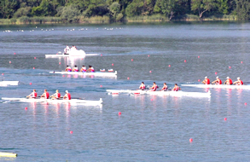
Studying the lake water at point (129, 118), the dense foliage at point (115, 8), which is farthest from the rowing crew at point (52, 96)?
the dense foliage at point (115, 8)

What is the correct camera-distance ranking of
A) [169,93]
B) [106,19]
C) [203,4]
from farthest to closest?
[203,4]
[106,19]
[169,93]

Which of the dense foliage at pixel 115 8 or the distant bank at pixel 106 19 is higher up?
the dense foliage at pixel 115 8

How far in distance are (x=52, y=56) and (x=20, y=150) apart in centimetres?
3869

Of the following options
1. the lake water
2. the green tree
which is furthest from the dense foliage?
the lake water

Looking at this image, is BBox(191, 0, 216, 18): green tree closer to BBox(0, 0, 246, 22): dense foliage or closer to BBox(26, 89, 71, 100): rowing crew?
A: BBox(0, 0, 246, 22): dense foliage

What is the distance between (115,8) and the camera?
452 feet

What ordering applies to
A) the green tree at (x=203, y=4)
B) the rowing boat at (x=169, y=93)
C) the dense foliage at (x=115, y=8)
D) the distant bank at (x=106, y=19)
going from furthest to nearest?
the green tree at (x=203, y=4), the distant bank at (x=106, y=19), the dense foliage at (x=115, y=8), the rowing boat at (x=169, y=93)

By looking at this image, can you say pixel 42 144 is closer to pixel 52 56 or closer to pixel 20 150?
pixel 20 150

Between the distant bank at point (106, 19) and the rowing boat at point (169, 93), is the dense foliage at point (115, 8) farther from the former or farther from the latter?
the rowing boat at point (169, 93)

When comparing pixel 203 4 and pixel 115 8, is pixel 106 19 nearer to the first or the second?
pixel 115 8

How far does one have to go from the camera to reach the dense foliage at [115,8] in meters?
137

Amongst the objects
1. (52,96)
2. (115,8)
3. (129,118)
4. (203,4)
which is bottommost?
(129,118)

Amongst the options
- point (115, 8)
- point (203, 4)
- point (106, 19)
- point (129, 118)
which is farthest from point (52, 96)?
point (203, 4)

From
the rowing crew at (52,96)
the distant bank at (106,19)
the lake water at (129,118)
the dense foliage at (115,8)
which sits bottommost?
the lake water at (129,118)
